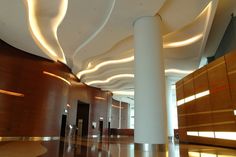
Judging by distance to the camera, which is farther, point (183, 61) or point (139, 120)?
point (183, 61)

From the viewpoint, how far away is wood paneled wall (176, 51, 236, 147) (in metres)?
7.50

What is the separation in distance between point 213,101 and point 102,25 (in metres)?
5.91

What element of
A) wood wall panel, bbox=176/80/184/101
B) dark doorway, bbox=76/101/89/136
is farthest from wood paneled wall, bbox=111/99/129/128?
wood wall panel, bbox=176/80/184/101

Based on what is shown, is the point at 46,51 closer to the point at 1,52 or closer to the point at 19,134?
the point at 1,52

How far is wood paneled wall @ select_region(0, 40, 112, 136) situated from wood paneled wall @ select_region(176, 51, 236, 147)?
860 cm

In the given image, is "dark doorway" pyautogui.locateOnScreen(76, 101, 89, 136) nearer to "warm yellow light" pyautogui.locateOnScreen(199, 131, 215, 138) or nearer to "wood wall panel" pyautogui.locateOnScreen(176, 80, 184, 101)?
"wood wall panel" pyautogui.locateOnScreen(176, 80, 184, 101)

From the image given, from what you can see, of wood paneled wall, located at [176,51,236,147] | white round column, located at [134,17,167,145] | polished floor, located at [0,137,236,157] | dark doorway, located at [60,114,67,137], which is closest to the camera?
polished floor, located at [0,137,236,157]

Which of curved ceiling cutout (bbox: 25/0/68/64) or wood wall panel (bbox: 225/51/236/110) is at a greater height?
curved ceiling cutout (bbox: 25/0/68/64)

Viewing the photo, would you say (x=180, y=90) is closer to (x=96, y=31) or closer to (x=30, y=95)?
(x=96, y=31)

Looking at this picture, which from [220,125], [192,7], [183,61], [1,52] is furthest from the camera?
[183,61]

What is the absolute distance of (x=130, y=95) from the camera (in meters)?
27.2

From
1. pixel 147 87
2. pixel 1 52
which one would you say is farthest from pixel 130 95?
pixel 147 87

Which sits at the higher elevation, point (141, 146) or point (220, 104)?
point (220, 104)

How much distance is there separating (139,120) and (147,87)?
47.1 inches
